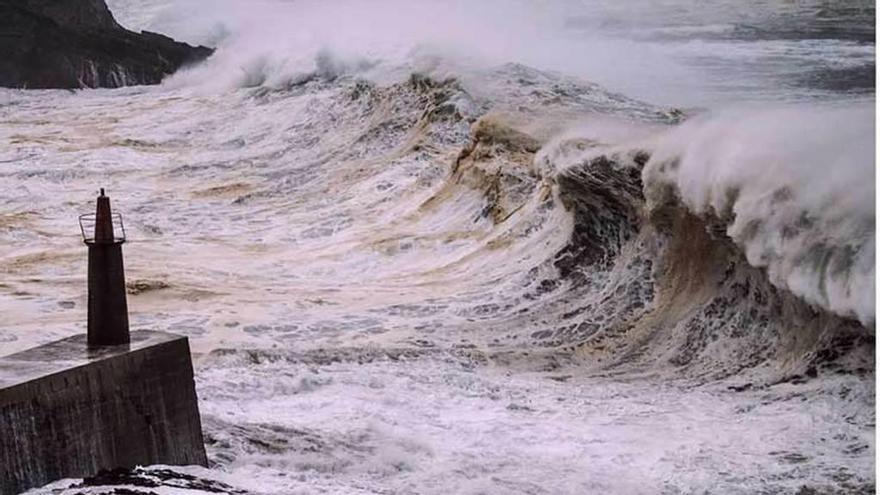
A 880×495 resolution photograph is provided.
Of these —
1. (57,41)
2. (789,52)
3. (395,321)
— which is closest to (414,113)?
(789,52)

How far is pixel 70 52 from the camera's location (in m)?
25.4

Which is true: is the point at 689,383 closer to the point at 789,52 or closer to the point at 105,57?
the point at 789,52

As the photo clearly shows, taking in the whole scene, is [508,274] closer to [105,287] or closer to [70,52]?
[105,287]

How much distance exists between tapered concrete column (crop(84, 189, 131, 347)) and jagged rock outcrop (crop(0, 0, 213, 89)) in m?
20.1

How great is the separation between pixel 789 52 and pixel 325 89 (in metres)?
6.21

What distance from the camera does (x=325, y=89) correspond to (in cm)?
1922

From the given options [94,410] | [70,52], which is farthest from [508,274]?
[70,52]

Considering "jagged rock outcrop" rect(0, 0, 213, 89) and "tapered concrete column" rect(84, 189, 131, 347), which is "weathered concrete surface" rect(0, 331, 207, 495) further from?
"jagged rock outcrop" rect(0, 0, 213, 89)

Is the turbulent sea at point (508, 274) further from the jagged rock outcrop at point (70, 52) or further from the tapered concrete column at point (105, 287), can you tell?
the jagged rock outcrop at point (70, 52)

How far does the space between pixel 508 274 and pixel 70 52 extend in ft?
59.3

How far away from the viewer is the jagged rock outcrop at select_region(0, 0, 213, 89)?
24.9m

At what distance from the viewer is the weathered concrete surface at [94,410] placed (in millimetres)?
4543

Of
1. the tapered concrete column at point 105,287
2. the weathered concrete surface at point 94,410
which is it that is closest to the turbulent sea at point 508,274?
the weathered concrete surface at point 94,410

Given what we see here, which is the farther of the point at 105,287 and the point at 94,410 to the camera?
the point at 105,287
